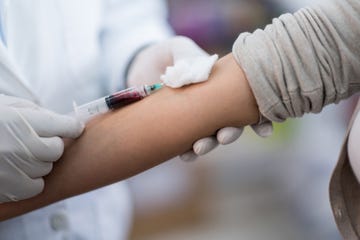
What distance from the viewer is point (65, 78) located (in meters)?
1.16

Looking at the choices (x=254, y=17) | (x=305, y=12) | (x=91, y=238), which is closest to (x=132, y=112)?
(x=305, y=12)

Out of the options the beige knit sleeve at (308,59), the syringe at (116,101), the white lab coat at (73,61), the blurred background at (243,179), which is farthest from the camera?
the blurred background at (243,179)

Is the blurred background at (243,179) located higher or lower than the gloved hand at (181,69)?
lower

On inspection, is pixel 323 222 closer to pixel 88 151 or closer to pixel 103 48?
pixel 103 48

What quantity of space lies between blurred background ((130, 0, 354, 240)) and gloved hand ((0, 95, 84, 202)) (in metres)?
0.93

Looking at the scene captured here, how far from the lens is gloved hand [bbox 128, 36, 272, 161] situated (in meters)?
0.79

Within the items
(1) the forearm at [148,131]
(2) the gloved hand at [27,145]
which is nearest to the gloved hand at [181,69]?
(1) the forearm at [148,131]

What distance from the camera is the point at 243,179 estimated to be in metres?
1.78

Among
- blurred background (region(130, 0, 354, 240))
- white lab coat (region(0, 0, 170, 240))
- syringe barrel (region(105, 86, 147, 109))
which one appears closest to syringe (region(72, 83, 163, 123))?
syringe barrel (region(105, 86, 147, 109))

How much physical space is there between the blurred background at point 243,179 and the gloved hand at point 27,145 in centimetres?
93

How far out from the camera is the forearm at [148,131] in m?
0.78

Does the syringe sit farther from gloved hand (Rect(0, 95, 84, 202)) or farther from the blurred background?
the blurred background

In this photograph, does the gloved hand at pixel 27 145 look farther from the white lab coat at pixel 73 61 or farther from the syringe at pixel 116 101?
the white lab coat at pixel 73 61

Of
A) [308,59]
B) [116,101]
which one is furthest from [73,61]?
[308,59]
